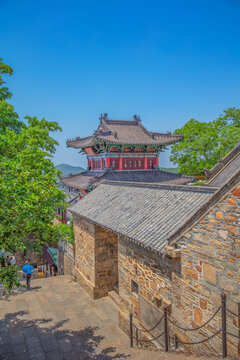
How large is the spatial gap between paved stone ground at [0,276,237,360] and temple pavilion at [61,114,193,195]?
7.95 m

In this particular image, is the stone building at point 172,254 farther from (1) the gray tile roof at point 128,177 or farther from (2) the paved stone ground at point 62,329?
(1) the gray tile roof at point 128,177

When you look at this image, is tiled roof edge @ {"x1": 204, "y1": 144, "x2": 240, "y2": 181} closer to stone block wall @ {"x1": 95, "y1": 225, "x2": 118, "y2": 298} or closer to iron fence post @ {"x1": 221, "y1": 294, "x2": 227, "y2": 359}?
stone block wall @ {"x1": 95, "y1": 225, "x2": 118, "y2": 298}

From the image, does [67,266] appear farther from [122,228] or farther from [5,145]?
[5,145]

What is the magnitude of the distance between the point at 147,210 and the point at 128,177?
11.3m

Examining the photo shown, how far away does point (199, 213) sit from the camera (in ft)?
17.8

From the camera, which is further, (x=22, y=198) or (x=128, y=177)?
(x=128, y=177)

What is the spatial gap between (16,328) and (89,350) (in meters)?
3.05

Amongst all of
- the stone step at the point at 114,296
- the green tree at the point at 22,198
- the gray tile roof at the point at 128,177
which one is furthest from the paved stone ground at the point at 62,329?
the gray tile roof at the point at 128,177

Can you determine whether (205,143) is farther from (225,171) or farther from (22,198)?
(22,198)

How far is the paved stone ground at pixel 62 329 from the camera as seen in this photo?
7680 mm

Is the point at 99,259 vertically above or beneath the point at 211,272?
beneath

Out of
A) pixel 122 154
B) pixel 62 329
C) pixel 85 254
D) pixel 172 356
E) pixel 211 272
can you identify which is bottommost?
pixel 62 329

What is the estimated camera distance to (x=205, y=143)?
28688 mm

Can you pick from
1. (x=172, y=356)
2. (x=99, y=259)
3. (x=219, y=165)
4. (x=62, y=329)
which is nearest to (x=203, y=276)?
(x=172, y=356)
